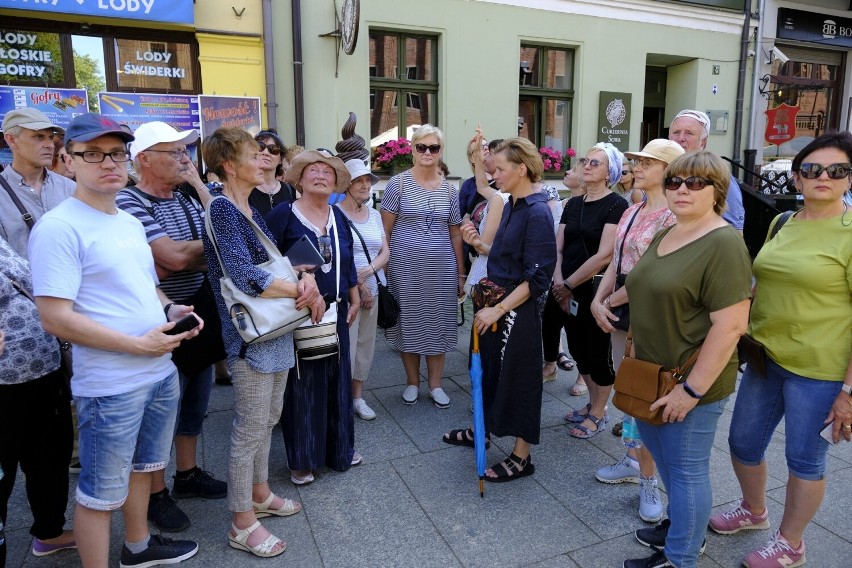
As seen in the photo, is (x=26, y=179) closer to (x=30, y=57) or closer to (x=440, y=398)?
(x=440, y=398)

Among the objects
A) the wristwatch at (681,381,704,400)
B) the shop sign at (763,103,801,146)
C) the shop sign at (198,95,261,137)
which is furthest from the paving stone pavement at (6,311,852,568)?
the shop sign at (763,103,801,146)

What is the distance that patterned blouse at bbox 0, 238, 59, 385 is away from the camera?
2.12 metres

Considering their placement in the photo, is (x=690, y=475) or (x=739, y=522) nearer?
(x=690, y=475)

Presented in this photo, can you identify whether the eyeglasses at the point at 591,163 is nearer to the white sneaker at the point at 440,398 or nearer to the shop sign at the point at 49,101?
the white sneaker at the point at 440,398

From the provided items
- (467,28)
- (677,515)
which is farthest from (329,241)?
(467,28)

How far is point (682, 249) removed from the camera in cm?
212

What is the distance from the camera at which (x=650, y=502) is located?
9.01 ft

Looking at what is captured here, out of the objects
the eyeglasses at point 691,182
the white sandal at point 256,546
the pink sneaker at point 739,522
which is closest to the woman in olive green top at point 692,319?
the eyeglasses at point 691,182

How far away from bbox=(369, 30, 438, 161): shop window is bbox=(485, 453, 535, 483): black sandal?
641cm

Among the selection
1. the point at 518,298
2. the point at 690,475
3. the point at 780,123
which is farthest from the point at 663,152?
the point at 780,123

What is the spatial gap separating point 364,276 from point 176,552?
1.94 m

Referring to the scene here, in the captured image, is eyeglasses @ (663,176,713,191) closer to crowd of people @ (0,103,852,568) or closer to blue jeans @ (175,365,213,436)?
crowd of people @ (0,103,852,568)

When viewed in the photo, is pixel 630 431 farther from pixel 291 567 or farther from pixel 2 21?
pixel 2 21

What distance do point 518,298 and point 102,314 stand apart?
1.89 metres
